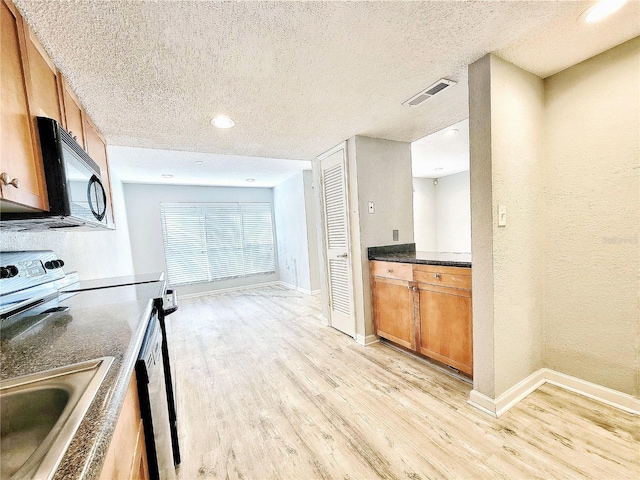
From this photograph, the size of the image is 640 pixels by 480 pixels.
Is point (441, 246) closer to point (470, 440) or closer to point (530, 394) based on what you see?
point (530, 394)

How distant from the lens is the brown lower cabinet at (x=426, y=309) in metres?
1.86

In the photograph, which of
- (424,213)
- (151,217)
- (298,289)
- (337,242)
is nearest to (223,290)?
(298,289)

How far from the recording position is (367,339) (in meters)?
2.70

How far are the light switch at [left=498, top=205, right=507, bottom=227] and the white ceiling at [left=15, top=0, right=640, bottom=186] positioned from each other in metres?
0.89

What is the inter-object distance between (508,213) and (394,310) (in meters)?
1.30

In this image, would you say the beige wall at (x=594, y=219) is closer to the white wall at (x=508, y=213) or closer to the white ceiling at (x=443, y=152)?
the white wall at (x=508, y=213)

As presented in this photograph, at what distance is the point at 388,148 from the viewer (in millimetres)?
2820

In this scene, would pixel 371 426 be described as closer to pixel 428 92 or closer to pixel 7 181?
pixel 7 181

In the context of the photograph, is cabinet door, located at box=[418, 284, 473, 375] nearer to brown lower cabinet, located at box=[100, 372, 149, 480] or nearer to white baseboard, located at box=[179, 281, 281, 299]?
brown lower cabinet, located at box=[100, 372, 149, 480]

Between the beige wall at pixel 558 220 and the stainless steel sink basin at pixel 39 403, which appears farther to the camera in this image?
the beige wall at pixel 558 220

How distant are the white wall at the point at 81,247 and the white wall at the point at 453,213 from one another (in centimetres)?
610

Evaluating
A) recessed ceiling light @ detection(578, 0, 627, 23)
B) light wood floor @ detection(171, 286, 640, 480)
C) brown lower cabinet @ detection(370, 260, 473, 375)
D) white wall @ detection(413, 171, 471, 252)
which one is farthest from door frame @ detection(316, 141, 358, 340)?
white wall @ detection(413, 171, 471, 252)

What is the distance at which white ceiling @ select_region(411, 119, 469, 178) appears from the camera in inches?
124

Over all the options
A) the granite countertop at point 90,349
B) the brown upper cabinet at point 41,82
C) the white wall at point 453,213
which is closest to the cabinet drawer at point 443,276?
the granite countertop at point 90,349
